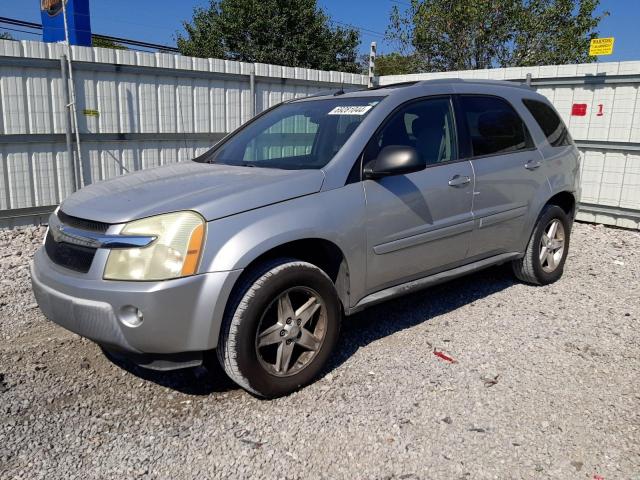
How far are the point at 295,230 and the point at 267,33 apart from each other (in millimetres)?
18735

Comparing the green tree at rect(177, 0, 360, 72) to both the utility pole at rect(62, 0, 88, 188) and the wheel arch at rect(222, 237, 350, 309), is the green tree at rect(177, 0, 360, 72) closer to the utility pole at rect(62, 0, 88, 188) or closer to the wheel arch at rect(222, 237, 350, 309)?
the utility pole at rect(62, 0, 88, 188)

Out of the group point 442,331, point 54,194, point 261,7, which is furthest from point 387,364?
point 261,7

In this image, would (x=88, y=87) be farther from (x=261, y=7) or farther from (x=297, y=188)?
(x=261, y=7)

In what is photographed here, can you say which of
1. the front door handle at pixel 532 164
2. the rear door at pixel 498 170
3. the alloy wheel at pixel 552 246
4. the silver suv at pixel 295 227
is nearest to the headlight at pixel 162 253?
the silver suv at pixel 295 227

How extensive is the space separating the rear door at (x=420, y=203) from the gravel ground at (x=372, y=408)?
1.93 ft

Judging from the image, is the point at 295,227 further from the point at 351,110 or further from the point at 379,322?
the point at 379,322

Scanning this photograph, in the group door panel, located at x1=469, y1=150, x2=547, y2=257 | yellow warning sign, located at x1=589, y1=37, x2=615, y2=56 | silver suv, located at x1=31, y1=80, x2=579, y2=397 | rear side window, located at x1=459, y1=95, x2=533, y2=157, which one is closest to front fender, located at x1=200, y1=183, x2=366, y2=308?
silver suv, located at x1=31, y1=80, x2=579, y2=397

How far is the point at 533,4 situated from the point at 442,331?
48.0 ft

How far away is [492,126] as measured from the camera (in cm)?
445

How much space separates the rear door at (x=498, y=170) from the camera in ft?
13.8

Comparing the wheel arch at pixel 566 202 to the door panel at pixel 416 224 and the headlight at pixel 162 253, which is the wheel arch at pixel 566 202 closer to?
the door panel at pixel 416 224

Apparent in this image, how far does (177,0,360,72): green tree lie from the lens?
781 inches

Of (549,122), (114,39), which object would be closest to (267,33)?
(114,39)

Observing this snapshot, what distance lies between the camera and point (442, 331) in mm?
4086
